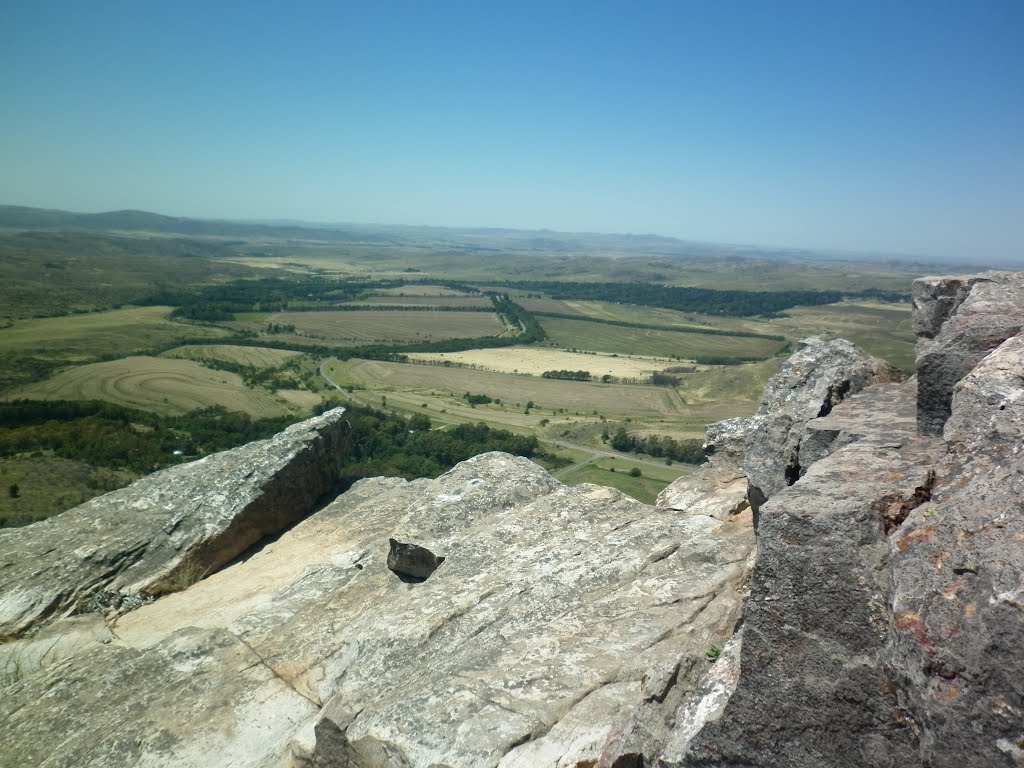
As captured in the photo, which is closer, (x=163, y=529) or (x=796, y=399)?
(x=796, y=399)

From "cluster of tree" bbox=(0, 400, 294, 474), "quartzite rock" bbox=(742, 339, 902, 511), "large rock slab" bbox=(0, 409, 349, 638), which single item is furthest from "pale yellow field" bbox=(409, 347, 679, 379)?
"quartzite rock" bbox=(742, 339, 902, 511)

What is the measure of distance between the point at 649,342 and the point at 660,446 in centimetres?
7599

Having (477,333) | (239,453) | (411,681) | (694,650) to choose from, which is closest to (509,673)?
(411,681)

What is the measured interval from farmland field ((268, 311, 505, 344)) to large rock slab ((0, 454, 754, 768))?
11127cm

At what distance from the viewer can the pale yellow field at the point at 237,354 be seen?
92.1 meters

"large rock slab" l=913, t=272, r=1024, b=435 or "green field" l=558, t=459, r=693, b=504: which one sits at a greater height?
"large rock slab" l=913, t=272, r=1024, b=435

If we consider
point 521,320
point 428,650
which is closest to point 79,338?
point 521,320

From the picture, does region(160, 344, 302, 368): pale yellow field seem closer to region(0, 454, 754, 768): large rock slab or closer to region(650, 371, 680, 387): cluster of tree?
region(650, 371, 680, 387): cluster of tree

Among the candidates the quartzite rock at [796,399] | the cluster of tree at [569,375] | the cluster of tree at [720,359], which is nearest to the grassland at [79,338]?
the cluster of tree at [569,375]

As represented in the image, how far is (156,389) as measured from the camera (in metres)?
68.4

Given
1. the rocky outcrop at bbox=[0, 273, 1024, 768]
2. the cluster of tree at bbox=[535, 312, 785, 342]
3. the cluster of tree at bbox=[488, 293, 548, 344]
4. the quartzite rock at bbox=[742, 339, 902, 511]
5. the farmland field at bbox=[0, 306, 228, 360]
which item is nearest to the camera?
the rocky outcrop at bbox=[0, 273, 1024, 768]

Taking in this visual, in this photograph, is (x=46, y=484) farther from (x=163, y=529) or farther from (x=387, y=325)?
(x=387, y=325)

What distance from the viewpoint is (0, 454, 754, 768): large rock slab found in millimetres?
6773

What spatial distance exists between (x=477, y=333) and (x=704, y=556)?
129532 millimetres
